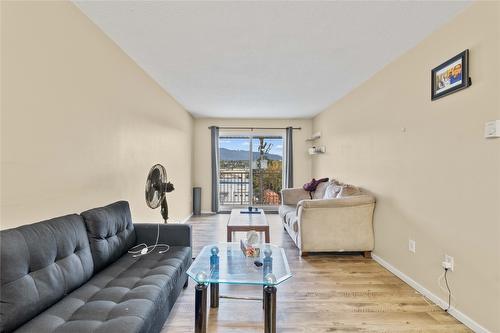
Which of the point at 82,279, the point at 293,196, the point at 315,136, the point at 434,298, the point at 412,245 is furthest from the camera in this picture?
the point at 315,136

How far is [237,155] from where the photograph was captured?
678 cm

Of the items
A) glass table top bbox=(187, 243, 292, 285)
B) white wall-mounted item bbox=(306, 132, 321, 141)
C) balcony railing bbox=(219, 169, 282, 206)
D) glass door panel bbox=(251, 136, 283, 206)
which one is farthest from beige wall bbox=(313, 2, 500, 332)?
balcony railing bbox=(219, 169, 282, 206)

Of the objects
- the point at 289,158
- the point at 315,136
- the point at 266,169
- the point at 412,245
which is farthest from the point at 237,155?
the point at 412,245

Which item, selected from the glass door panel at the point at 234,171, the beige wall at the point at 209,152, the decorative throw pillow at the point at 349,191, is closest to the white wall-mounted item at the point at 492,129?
the decorative throw pillow at the point at 349,191

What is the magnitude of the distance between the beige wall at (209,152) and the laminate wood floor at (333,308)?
3.70m

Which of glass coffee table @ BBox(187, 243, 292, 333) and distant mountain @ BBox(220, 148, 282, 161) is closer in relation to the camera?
glass coffee table @ BBox(187, 243, 292, 333)

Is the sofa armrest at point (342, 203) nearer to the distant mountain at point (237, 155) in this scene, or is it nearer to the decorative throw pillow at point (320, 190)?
the decorative throw pillow at point (320, 190)

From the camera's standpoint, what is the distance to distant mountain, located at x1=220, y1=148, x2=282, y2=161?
6.75m

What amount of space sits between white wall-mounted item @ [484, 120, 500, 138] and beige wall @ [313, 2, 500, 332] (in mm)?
39

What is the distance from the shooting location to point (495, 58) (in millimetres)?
1765

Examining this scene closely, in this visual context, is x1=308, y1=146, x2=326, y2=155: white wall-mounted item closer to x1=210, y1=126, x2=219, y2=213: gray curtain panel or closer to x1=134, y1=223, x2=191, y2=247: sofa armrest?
x1=210, y1=126, x2=219, y2=213: gray curtain panel

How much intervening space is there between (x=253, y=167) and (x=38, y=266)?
554 centimetres

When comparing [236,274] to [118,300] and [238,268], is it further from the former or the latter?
[118,300]

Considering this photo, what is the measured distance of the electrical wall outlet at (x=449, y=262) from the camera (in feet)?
6.95
